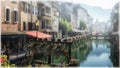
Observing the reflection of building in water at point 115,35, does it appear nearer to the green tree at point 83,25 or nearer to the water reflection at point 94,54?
the water reflection at point 94,54

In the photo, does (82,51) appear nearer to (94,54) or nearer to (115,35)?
(94,54)

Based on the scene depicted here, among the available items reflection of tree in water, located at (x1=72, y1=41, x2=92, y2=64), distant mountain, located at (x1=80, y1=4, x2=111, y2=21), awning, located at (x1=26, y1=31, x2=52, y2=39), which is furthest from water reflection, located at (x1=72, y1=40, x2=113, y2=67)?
awning, located at (x1=26, y1=31, x2=52, y2=39)

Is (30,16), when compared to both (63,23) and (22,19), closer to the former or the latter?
(22,19)

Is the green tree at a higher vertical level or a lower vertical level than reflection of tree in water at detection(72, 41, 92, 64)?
higher

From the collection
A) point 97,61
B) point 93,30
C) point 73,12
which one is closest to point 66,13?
point 73,12

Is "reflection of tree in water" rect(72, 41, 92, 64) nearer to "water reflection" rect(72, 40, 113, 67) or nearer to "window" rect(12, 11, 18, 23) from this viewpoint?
"water reflection" rect(72, 40, 113, 67)
